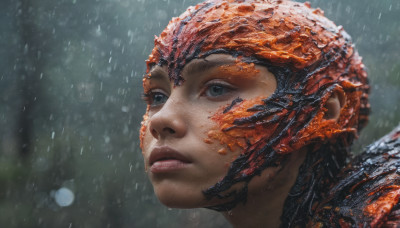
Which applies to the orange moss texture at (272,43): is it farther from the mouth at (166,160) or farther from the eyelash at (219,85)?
the mouth at (166,160)

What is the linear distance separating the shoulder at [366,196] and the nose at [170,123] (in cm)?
92

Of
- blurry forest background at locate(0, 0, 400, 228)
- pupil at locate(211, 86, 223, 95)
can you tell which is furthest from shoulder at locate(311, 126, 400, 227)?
blurry forest background at locate(0, 0, 400, 228)

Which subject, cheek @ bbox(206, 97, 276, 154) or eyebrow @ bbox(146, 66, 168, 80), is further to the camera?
eyebrow @ bbox(146, 66, 168, 80)

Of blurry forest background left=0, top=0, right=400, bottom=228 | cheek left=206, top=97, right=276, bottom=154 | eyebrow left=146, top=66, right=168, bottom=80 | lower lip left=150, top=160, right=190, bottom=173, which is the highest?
blurry forest background left=0, top=0, right=400, bottom=228

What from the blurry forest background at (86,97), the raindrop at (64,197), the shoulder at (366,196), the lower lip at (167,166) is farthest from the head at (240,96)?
the raindrop at (64,197)

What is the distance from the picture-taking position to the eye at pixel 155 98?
8.39 feet

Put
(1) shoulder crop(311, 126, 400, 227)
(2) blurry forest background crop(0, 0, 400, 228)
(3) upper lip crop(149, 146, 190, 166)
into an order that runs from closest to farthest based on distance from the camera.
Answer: (1) shoulder crop(311, 126, 400, 227)
(3) upper lip crop(149, 146, 190, 166)
(2) blurry forest background crop(0, 0, 400, 228)

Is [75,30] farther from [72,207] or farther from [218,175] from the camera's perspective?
[218,175]

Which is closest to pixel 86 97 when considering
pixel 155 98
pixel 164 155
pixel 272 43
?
pixel 155 98

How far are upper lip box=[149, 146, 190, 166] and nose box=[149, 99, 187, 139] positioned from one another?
0.23 feet

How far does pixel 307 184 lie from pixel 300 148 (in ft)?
0.73

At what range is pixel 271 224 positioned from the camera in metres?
2.40

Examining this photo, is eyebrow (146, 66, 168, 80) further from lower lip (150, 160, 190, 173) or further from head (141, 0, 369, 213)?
lower lip (150, 160, 190, 173)

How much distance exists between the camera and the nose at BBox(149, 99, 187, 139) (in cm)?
216
